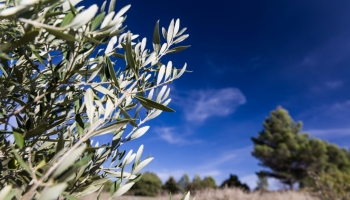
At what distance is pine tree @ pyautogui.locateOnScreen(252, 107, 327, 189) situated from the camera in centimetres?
2838

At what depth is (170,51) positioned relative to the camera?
0.94m

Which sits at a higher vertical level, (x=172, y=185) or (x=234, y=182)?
(x=234, y=182)

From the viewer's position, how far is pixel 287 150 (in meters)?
28.8

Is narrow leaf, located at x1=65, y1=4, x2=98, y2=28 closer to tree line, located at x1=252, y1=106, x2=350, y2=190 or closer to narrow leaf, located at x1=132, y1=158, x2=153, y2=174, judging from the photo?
narrow leaf, located at x1=132, y1=158, x2=153, y2=174

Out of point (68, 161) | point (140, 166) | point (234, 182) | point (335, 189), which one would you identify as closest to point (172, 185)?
point (234, 182)

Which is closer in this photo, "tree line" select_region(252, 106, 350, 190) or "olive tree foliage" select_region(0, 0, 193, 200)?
"olive tree foliage" select_region(0, 0, 193, 200)

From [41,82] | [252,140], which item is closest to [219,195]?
[41,82]

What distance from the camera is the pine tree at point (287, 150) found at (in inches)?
1117

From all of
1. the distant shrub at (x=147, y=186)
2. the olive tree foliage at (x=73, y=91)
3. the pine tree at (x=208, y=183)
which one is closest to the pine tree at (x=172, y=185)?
the distant shrub at (x=147, y=186)

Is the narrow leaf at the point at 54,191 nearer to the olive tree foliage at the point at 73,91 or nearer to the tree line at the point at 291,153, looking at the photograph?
the olive tree foliage at the point at 73,91

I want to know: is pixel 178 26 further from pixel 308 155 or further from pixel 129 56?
pixel 308 155

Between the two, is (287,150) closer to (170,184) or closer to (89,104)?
(170,184)

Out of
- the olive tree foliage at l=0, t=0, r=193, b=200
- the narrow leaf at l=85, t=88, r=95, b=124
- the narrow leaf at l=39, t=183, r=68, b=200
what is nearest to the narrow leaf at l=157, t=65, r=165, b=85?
the olive tree foliage at l=0, t=0, r=193, b=200

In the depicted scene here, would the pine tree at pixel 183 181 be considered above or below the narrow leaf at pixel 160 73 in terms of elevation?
above
